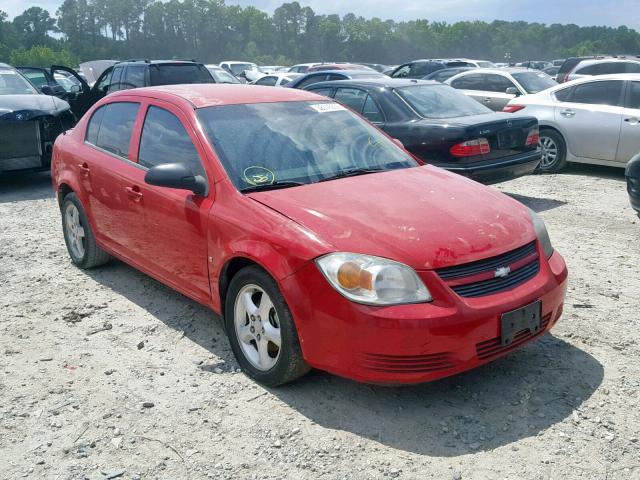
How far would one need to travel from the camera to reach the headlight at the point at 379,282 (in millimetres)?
3293

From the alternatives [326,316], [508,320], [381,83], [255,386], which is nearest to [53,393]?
[255,386]

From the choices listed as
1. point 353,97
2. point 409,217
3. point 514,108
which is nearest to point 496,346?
point 409,217

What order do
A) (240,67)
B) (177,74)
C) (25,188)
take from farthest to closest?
(240,67)
(177,74)
(25,188)

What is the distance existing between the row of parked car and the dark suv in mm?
21

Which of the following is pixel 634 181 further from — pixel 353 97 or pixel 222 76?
pixel 222 76

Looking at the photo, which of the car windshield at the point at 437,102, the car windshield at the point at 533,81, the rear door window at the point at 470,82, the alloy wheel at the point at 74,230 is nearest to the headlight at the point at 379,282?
the alloy wheel at the point at 74,230

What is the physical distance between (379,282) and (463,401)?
87 cm

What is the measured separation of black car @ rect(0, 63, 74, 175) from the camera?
9312 millimetres

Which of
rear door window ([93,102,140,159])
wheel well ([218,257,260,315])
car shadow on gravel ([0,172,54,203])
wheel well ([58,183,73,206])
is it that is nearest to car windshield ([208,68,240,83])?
car shadow on gravel ([0,172,54,203])

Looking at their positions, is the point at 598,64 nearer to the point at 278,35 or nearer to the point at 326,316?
the point at 326,316

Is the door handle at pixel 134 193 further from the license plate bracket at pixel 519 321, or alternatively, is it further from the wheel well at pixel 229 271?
the license plate bracket at pixel 519 321

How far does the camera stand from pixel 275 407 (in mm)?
3629

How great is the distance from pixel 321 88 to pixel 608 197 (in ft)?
12.8

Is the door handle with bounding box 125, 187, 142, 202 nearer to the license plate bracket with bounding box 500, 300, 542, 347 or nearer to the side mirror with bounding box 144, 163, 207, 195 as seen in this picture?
the side mirror with bounding box 144, 163, 207, 195
